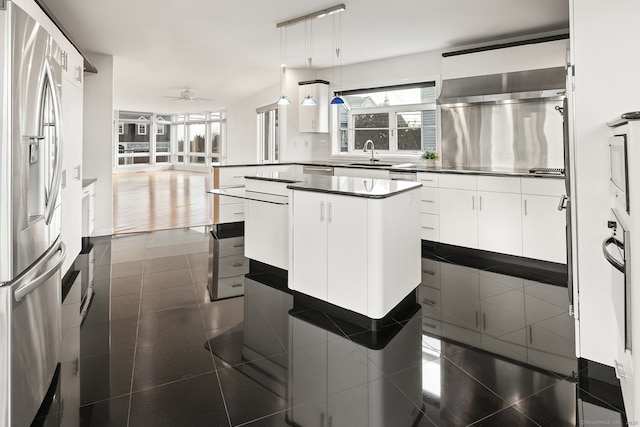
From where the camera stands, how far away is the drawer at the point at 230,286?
3.26 metres

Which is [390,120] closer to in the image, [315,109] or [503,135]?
[315,109]

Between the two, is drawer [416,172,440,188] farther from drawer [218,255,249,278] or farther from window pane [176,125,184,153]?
window pane [176,125,184,153]

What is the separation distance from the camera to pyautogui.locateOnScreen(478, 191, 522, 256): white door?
4.11 m

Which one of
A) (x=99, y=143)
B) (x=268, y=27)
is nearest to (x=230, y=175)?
(x=99, y=143)

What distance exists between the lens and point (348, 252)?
8.81ft

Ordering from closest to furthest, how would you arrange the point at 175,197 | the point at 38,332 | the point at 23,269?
the point at 23,269 < the point at 38,332 < the point at 175,197

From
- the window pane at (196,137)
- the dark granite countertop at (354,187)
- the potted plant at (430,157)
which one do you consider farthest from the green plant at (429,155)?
the window pane at (196,137)

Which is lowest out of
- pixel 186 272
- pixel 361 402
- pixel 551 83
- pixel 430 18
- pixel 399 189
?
pixel 361 402

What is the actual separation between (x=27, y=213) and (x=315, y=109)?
5.44m

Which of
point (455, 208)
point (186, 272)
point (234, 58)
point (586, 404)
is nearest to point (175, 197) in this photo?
point (234, 58)

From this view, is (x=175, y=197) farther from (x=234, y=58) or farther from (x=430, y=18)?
(x=430, y=18)

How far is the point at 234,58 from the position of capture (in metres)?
6.35

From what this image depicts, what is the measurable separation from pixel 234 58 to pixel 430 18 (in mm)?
3330

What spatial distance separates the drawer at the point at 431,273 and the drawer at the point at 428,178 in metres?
0.94
